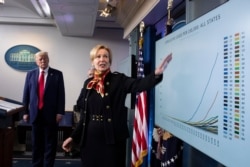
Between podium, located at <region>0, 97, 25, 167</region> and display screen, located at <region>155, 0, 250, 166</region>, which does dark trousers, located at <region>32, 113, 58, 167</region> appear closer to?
podium, located at <region>0, 97, 25, 167</region>

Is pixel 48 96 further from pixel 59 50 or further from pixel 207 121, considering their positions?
pixel 59 50

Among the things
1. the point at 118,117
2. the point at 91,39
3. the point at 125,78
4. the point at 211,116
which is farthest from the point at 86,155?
the point at 91,39

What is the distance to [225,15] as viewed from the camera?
1.30 meters

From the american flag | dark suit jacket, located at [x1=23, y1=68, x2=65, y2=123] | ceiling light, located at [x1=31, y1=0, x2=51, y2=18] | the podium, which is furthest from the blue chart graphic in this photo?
ceiling light, located at [x1=31, y1=0, x2=51, y2=18]

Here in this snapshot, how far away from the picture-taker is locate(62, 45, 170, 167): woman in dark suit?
1831 millimetres

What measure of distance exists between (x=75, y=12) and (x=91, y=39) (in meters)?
2.00

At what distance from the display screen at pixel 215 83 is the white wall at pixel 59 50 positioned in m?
4.04

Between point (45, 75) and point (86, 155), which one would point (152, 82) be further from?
point (45, 75)

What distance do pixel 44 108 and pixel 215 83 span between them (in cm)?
228

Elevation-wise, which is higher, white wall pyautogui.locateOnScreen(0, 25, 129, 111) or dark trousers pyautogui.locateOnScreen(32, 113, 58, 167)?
white wall pyautogui.locateOnScreen(0, 25, 129, 111)

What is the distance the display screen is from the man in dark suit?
1.70m

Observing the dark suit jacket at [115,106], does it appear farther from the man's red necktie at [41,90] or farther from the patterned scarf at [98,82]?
the man's red necktie at [41,90]

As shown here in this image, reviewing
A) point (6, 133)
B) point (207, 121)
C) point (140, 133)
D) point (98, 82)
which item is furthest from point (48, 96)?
point (207, 121)

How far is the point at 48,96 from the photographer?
3219mm
